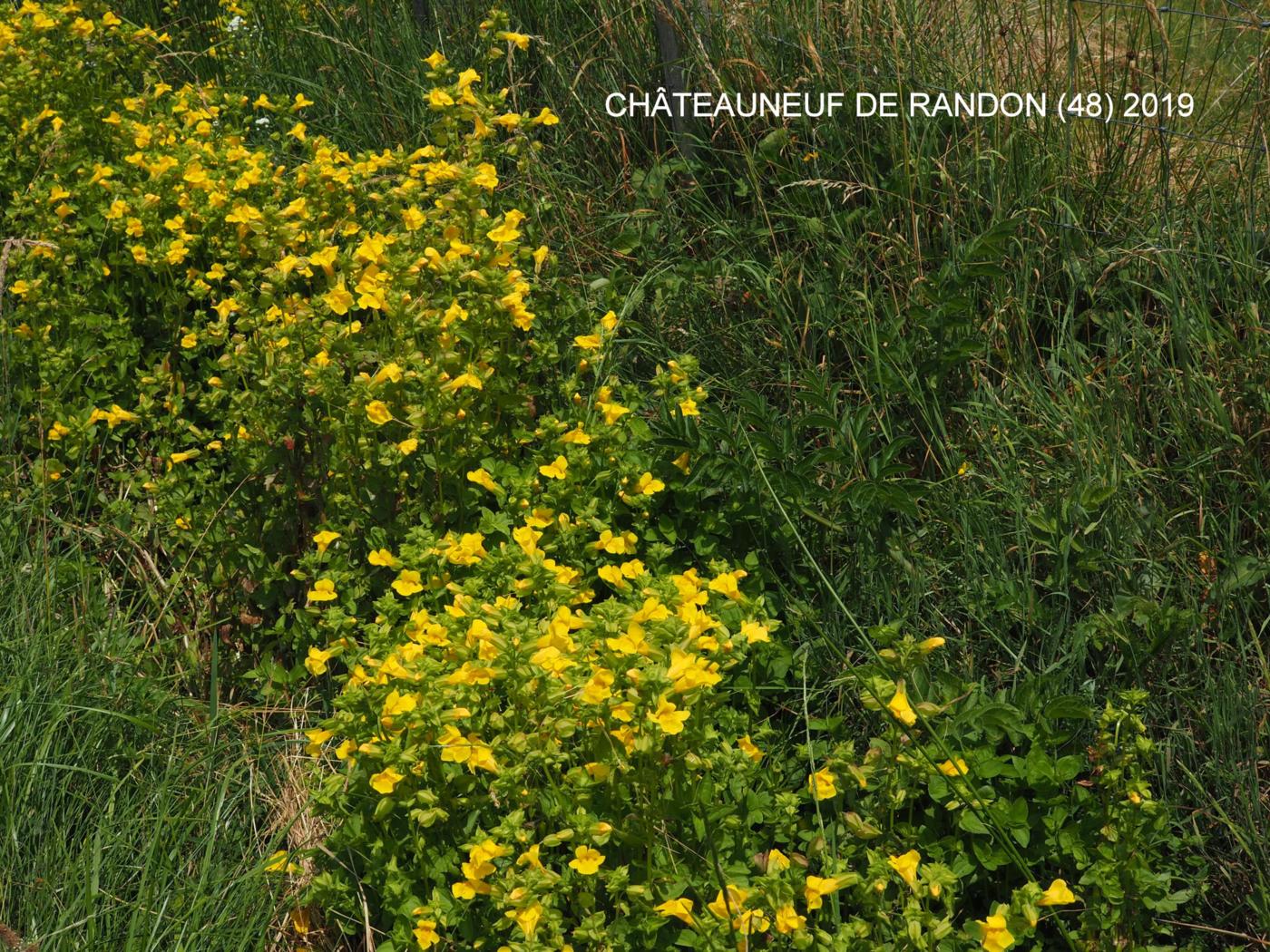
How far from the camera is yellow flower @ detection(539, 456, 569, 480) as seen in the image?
247 centimetres

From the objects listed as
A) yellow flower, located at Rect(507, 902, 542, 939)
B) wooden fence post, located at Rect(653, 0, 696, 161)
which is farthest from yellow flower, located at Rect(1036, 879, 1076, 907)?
wooden fence post, located at Rect(653, 0, 696, 161)

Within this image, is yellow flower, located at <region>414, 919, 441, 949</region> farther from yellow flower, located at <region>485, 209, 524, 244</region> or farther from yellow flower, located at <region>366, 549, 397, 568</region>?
yellow flower, located at <region>485, 209, 524, 244</region>

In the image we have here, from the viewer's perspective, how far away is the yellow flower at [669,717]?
5.69 feet

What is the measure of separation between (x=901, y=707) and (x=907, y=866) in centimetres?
22

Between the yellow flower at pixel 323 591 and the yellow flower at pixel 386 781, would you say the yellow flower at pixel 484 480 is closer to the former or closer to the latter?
the yellow flower at pixel 323 591

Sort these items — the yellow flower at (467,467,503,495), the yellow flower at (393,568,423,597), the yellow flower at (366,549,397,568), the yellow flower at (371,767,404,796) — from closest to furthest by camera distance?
the yellow flower at (371,767,404,796)
the yellow flower at (393,568,423,597)
the yellow flower at (366,549,397,568)
the yellow flower at (467,467,503,495)

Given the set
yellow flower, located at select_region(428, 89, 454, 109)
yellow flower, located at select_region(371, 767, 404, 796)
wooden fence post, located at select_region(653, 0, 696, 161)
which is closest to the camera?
yellow flower, located at select_region(371, 767, 404, 796)

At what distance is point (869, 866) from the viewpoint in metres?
1.86

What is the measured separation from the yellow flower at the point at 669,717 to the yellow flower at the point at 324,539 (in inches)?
39.1

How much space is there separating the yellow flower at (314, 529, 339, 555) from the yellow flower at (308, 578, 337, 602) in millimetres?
100

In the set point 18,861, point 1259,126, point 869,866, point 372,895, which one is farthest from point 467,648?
point 1259,126

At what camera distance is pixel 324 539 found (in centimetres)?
251

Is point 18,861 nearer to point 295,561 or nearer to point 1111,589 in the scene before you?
point 295,561

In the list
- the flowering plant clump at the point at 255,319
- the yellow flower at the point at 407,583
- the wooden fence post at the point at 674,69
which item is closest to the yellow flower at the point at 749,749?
the yellow flower at the point at 407,583
